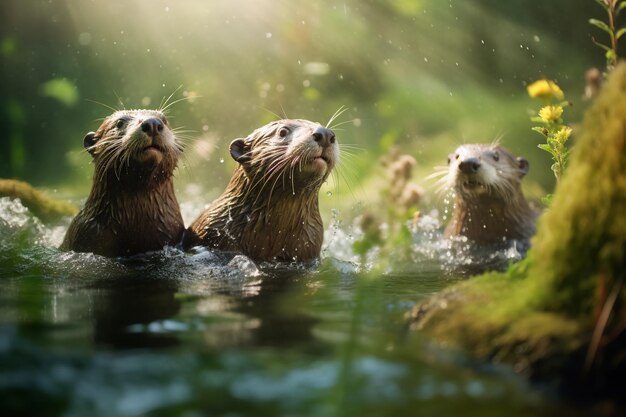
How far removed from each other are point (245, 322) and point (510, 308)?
3.20 feet

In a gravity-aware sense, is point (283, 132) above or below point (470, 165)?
above

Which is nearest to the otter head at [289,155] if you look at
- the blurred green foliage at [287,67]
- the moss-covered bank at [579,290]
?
the moss-covered bank at [579,290]

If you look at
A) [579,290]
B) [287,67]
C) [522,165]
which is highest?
[287,67]

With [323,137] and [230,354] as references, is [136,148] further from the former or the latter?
[230,354]

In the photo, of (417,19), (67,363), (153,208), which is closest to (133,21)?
(417,19)

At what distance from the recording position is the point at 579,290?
2307mm

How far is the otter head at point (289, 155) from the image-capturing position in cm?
449

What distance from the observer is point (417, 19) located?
396 inches

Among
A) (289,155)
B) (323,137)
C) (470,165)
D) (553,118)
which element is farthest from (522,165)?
(289,155)

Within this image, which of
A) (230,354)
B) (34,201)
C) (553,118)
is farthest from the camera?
(34,201)

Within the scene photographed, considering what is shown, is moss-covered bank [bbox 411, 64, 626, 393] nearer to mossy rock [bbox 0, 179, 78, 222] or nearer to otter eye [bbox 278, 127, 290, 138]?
otter eye [bbox 278, 127, 290, 138]

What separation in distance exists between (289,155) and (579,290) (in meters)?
2.47

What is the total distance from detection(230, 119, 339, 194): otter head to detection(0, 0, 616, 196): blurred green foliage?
410cm

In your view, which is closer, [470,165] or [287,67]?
[470,165]
